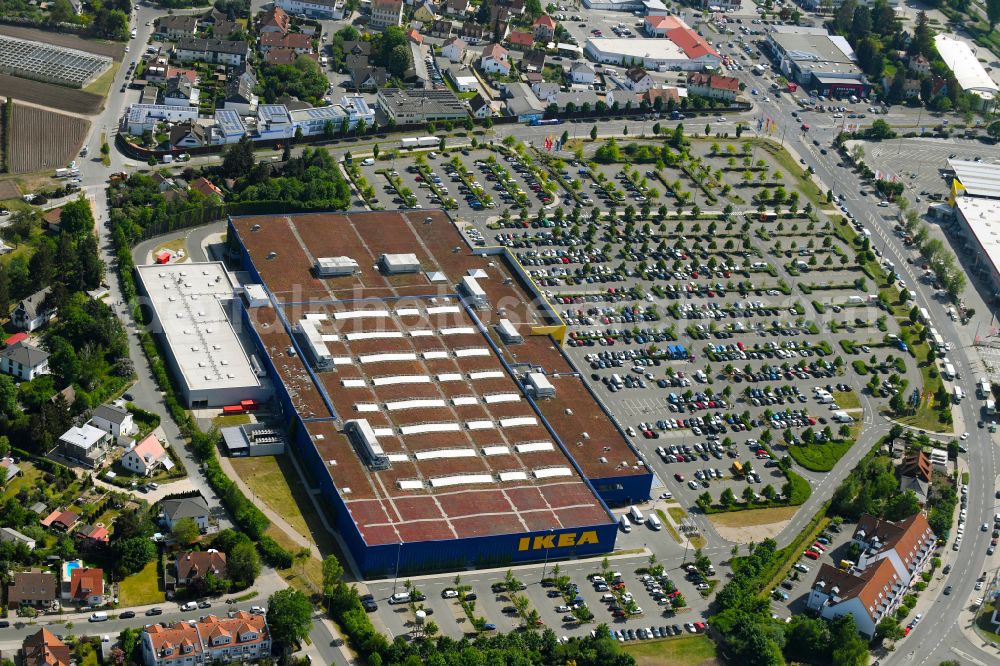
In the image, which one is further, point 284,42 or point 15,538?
point 284,42

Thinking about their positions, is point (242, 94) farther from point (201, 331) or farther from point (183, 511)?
point (183, 511)

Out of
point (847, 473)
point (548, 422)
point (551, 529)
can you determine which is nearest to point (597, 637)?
point (551, 529)

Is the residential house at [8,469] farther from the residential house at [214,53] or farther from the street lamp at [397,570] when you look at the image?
the residential house at [214,53]

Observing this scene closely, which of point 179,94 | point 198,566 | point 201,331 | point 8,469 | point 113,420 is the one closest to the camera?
point 198,566

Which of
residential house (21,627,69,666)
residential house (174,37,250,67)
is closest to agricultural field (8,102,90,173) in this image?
residential house (174,37,250,67)

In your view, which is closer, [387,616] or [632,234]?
[387,616]

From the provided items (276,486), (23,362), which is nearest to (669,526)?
(276,486)

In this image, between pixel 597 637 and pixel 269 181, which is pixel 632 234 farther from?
pixel 597 637

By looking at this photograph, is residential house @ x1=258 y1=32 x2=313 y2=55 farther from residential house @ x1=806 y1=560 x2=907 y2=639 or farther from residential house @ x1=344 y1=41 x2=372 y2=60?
residential house @ x1=806 y1=560 x2=907 y2=639
